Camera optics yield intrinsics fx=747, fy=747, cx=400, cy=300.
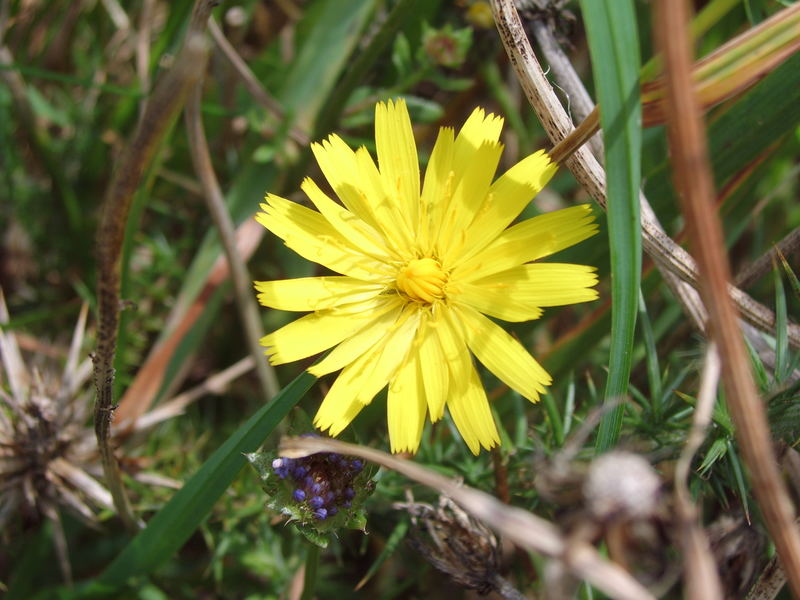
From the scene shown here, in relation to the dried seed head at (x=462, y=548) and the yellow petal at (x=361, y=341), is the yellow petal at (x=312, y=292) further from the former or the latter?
the dried seed head at (x=462, y=548)

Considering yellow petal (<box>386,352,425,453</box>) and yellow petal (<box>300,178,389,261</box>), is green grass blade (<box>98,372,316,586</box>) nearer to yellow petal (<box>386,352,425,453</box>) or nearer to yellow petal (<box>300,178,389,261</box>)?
yellow petal (<box>386,352,425,453</box>)

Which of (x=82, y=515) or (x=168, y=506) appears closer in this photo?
(x=168, y=506)

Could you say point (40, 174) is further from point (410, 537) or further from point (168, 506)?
point (410, 537)

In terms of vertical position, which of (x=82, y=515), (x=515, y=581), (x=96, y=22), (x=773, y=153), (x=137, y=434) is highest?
(x=773, y=153)

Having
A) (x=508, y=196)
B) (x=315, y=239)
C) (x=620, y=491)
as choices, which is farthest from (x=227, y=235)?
(x=620, y=491)

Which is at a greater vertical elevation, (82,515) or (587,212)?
(587,212)

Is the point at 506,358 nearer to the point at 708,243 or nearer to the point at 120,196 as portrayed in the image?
the point at 708,243

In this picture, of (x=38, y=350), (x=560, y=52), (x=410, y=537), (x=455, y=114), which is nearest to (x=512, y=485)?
(x=410, y=537)
